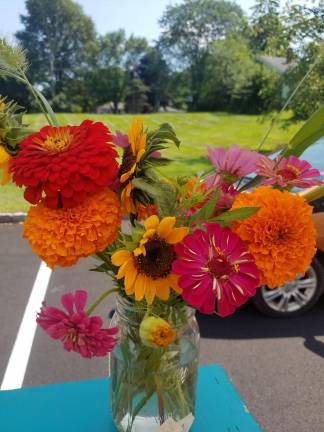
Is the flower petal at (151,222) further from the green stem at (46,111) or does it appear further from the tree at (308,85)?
the tree at (308,85)

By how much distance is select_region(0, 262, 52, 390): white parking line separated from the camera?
2467 millimetres

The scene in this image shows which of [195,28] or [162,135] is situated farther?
[195,28]

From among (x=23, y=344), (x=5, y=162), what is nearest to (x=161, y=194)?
(x=5, y=162)

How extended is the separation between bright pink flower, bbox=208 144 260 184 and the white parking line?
2085 mm

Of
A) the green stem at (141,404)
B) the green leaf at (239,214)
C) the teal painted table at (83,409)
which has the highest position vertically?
the green leaf at (239,214)

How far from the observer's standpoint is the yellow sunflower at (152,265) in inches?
26.7

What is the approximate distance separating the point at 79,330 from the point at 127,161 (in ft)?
0.95

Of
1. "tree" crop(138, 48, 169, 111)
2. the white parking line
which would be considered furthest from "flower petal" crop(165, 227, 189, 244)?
"tree" crop(138, 48, 169, 111)

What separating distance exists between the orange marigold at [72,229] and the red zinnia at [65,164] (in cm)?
2

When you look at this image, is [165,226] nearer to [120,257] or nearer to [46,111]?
[120,257]

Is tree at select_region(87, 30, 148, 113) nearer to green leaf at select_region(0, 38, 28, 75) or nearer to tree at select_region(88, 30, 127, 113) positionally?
tree at select_region(88, 30, 127, 113)

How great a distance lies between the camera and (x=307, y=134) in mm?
764

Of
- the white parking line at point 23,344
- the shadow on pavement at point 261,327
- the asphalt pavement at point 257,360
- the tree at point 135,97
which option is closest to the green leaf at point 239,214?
the asphalt pavement at point 257,360

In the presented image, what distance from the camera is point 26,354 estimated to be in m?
2.67
